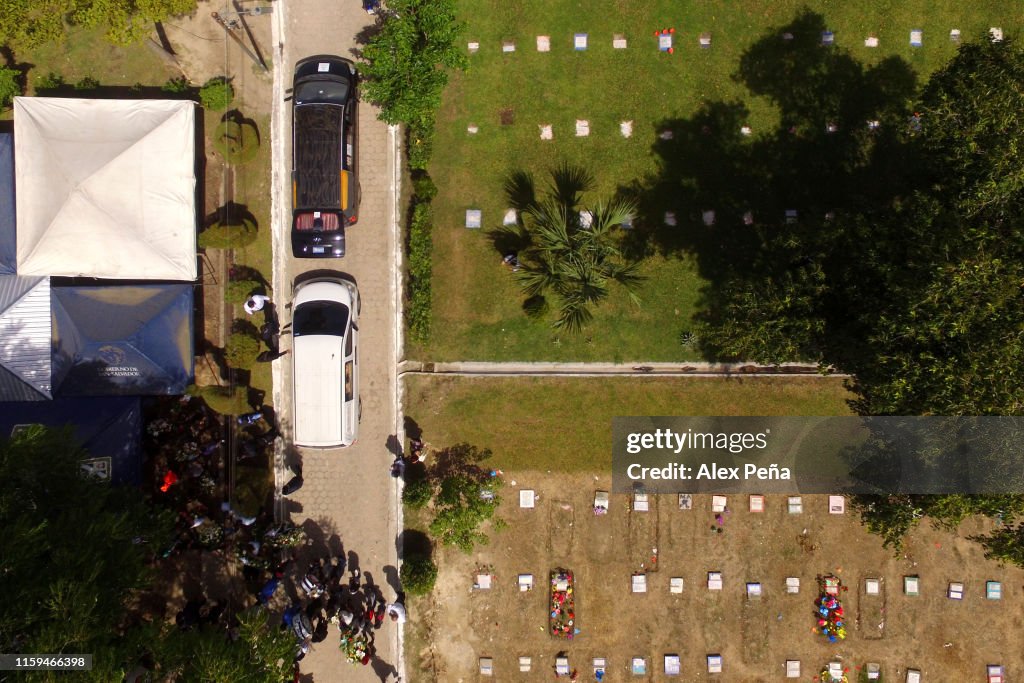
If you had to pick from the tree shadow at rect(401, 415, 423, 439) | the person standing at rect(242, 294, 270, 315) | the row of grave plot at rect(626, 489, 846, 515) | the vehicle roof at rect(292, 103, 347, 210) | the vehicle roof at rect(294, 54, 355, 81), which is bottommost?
the row of grave plot at rect(626, 489, 846, 515)

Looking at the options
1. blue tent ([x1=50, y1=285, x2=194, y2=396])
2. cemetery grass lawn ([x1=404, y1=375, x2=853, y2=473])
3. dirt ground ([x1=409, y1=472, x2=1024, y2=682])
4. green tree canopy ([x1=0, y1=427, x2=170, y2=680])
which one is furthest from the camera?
cemetery grass lawn ([x1=404, y1=375, x2=853, y2=473])

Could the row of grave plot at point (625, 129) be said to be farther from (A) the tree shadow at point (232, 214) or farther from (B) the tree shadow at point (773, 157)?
(A) the tree shadow at point (232, 214)

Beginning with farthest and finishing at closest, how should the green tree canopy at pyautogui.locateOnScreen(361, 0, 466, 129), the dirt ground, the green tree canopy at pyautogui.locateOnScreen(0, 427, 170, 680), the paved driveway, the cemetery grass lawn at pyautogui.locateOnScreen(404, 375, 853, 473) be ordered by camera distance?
the paved driveway < the cemetery grass lawn at pyautogui.locateOnScreen(404, 375, 853, 473) < the dirt ground < the green tree canopy at pyautogui.locateOnScreen(361, 0, 466, 129) < the green tree canopy at pyautogui.locateOnScreen(0, 427, 170, 680)

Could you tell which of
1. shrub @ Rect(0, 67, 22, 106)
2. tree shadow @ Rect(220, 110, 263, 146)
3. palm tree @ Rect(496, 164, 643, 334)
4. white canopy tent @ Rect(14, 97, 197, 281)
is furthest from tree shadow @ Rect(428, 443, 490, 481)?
shrub @ Rect(0, 67, 22, 106)

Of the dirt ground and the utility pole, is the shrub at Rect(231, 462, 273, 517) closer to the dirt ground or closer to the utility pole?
the dirt ground

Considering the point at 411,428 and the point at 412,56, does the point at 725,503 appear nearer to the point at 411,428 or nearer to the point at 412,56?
the point at 411,428

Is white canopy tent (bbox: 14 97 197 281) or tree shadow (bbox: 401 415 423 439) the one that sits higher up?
white canopy tent (bbox: 14 97 197 281)

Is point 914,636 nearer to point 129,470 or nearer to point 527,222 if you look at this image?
point 527,222

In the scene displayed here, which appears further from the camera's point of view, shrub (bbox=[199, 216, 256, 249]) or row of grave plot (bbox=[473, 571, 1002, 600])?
row of grave plot (bbox=[473, 571, 1002, 600])
